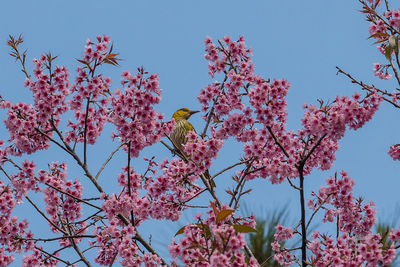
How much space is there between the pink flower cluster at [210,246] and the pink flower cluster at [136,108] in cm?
129

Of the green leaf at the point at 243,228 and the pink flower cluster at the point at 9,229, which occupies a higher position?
the pink flower cluster at the point at 9,229

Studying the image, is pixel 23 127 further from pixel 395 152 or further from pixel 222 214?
pixel 395 152

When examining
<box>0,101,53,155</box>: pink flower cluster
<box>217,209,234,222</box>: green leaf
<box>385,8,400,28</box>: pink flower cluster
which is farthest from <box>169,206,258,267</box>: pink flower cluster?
<box>385,8,400,28</box>: pink flower cluster

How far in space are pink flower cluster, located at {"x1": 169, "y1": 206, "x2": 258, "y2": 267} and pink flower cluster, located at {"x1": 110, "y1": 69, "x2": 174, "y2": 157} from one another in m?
1.29

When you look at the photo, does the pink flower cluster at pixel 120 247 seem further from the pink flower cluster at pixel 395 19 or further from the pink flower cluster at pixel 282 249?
the pink flower cluster at pixel 395 19

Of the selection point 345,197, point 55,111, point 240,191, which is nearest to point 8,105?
point 55,111

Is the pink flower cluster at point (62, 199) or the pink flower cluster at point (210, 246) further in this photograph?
the pink flower cluster at point (62, 199)

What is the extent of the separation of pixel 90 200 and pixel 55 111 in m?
0.99

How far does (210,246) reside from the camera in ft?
13.2

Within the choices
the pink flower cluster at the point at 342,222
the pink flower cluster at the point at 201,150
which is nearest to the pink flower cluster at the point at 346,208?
the pink flower cluster at the point at 342,222

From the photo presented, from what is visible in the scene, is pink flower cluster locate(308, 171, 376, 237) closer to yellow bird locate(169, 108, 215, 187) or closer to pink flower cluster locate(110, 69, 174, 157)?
pink flower cluster locate(110, 69, 174, 157)

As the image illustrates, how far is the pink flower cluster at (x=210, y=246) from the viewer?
371cm

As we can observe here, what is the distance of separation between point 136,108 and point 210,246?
1.71 meters

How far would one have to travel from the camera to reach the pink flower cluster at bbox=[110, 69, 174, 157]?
517cm
